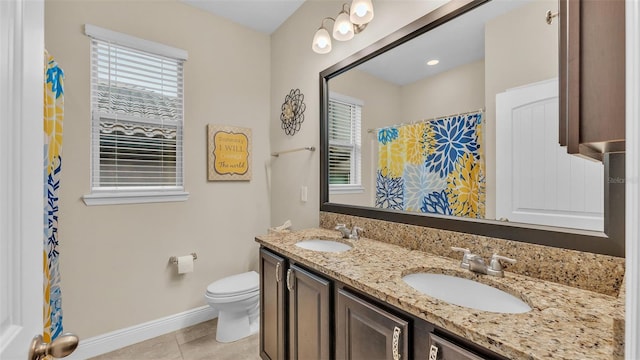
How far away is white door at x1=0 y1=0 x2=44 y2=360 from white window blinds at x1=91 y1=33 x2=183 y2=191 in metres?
1.73

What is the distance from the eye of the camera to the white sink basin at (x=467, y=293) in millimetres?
947

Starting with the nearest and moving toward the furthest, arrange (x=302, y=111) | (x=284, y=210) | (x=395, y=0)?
(x=395, y=0) < (x=302, y=111) < (x=284, y=210)

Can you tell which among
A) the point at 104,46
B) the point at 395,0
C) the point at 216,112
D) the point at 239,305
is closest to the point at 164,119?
the point at 216,112

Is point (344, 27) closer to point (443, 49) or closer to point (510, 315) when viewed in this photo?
point (443, 49)

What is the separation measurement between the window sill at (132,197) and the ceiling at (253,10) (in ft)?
5.21

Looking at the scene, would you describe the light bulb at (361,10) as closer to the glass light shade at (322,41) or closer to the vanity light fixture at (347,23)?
the vanity light fixture at (347,23)

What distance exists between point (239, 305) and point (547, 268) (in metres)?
1.85

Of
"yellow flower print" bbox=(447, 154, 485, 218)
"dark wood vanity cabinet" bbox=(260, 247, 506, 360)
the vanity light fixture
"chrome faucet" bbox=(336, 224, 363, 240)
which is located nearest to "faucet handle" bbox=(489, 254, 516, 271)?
"yellow flower print" bbox=(447, 154, 485, 218)

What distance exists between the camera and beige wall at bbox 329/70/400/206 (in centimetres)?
168

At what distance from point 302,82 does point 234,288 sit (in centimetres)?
172

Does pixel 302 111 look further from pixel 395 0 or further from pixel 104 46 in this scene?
pixel 104 46

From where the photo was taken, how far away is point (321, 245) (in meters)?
1.79

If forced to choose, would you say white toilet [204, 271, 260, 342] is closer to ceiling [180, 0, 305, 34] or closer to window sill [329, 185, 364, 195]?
window sill [329, 185, 364, 195]

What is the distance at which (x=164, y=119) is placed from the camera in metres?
2.22
